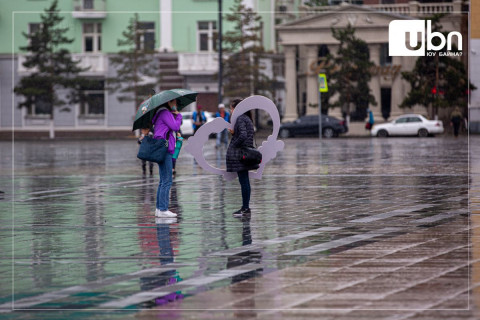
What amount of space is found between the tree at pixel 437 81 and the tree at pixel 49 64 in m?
20.7

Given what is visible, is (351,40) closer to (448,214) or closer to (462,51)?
(462,51)

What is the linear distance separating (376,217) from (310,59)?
56.1m

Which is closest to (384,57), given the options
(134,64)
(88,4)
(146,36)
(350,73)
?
(350,73)

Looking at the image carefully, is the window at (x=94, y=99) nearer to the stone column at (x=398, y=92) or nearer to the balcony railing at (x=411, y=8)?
the balcony railing at (x=411, y=8)

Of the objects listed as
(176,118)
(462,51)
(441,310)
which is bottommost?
(441,310)

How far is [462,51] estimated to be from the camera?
61.7 metres

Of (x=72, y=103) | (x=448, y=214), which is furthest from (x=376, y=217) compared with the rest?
(x=72, y=103)

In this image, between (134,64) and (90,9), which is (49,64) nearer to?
(90,9)

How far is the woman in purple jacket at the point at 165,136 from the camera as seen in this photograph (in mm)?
13984

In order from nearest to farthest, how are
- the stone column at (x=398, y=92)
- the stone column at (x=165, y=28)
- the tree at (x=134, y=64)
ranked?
1. the tree at (x=134, y=64)
2. the stone column at (x=398, y=92)
3. the stone column at (x=165, y=28)

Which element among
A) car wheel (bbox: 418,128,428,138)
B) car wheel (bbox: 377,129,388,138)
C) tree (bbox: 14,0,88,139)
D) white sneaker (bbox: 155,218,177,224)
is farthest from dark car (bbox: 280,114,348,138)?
white sneaker (bbox: 155,218,177,224)

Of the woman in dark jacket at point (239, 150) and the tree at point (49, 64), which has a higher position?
the tree at point (49, 64)

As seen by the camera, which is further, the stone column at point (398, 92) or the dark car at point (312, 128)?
the stone column at point (398, 92)


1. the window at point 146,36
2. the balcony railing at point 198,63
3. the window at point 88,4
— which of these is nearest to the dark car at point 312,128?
the balcony railing at point 198,63
